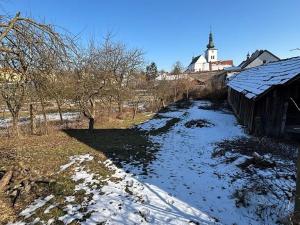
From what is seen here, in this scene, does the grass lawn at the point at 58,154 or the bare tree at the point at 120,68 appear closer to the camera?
the grass lawn at the point at 58,154

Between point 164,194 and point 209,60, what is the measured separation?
104 m

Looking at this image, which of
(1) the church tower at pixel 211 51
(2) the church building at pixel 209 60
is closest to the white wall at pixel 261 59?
(2) the church building at pixel 209 60

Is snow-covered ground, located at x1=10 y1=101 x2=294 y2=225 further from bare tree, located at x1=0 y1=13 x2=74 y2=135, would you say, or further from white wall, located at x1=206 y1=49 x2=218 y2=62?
white wall, located at x1=206 y1=49 x2=218 y2=62

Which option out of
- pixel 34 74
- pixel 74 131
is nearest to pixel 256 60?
pixel 74 131

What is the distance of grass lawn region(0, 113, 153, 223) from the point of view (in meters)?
5.93

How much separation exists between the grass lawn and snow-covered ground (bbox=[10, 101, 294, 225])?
0.28 m

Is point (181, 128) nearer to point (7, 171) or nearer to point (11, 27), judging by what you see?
Result: point (7, 171)

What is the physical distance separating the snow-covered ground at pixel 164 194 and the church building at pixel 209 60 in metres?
90.9

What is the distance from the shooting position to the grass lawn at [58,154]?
19.5 ft

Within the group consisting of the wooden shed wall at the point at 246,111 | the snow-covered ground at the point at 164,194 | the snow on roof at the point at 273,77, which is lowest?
the snow-covered ground at the point at 164,194

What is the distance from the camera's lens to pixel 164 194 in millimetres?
5789

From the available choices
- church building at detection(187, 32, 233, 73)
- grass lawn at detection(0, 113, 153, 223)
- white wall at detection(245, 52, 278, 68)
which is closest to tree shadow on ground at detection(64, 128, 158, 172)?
grass lawn at detection(0, 113, 153, 223)

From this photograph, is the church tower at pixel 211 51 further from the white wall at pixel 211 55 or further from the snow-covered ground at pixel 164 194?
the snow-covered ground at pixel 164 194

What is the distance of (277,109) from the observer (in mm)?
10969
